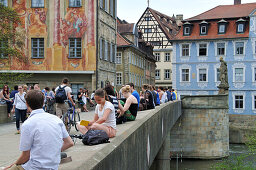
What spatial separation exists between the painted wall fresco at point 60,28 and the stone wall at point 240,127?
1960 centimetres

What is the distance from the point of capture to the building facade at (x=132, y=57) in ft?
151

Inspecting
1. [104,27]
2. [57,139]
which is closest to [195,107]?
[104,27]

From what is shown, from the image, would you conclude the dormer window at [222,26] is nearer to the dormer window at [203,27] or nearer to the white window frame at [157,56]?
the dormer window at [203,27]

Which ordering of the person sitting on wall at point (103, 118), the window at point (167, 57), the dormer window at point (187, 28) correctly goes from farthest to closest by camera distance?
the window at point (167, 57)
the dormer window at point (187, 28)
the person sitting on wall at point (103, 118)

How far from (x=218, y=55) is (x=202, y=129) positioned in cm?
→ 1345

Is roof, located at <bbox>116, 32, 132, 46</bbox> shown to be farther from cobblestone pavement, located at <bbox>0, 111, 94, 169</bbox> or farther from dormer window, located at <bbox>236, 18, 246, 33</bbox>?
cobblestone pavement, located at <bbox>0, 111, 94, 169</bbox>

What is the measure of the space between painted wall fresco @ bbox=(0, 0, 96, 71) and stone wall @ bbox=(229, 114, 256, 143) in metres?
19.6

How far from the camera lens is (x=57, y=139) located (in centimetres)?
366

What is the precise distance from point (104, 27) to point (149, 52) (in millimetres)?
29540

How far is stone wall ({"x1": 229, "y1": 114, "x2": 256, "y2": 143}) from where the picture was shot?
136 feet

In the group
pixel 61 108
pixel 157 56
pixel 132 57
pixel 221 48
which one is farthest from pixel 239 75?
pixel 61 108

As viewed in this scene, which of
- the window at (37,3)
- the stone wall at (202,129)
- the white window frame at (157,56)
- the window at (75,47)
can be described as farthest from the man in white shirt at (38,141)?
the white window frame at (157,56)

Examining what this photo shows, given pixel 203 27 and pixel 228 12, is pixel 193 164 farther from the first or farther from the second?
pixel 228 12

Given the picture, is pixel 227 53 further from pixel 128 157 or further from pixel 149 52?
pixel 128 157
